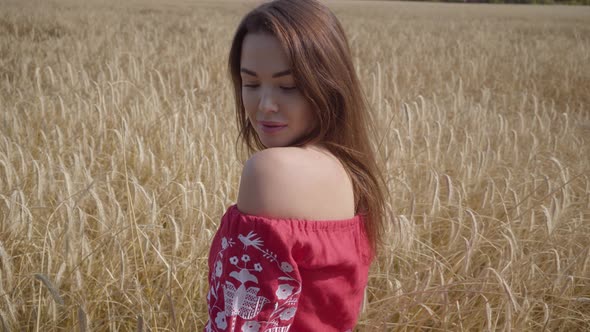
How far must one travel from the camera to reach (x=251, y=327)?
2.03 feet

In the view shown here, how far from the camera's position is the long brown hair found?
27.9 inches

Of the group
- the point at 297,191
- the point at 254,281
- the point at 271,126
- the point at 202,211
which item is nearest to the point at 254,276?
the point at 254,281

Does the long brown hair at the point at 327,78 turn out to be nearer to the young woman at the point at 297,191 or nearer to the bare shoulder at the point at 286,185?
the young woman at the point at 297,191

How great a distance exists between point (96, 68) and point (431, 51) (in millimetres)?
3604

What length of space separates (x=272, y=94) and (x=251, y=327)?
0.34 metres

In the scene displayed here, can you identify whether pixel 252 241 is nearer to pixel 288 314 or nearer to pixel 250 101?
pixel 288 314

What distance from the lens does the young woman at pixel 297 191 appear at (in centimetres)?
61

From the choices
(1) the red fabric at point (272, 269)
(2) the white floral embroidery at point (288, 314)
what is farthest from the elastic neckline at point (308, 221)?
(2) the white floral embroidery at point (288, 314)

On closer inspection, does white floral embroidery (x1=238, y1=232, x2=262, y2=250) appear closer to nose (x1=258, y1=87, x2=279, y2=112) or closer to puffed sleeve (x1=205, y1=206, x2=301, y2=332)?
puffed sleeve (x1=205, y1=206, x2=301, y2=332)

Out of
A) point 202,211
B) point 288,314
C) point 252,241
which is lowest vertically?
point 202,211

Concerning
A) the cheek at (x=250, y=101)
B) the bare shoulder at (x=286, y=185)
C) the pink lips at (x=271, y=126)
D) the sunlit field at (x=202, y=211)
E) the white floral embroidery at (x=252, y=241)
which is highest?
the cheek at (x=250, y=101)

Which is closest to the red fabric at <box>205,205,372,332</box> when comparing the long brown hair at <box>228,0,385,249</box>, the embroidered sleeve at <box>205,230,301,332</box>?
the embroidered sleeve at <box>205,230,301,332</box>

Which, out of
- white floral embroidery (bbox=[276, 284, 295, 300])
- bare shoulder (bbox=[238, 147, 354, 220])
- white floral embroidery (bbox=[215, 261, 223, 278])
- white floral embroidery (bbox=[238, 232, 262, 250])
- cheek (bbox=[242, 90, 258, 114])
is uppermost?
cheek (bbox=[242, 90, 258, 114])

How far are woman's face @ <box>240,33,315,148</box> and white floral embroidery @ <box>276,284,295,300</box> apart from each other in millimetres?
236
